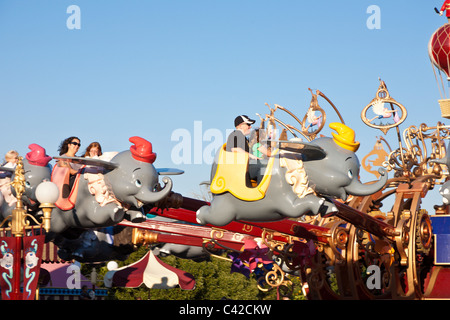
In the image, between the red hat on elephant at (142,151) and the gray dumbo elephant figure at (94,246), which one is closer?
the red hat on elephant at (142,151)

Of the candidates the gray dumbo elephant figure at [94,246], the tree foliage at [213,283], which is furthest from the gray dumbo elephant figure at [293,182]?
the tree foliage at [213,283]

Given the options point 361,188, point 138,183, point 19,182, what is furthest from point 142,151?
point 361,188

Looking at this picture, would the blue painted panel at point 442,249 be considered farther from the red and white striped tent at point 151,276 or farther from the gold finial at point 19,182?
the gold finial at point 19,182

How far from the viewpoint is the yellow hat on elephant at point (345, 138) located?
23.8 ft

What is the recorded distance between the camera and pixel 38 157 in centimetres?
843

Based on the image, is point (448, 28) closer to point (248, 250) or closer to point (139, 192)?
point (248, 250)

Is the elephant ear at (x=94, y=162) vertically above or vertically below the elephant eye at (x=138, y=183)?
above

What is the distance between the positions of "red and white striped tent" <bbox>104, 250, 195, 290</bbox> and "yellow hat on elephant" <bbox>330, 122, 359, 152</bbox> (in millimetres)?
10672

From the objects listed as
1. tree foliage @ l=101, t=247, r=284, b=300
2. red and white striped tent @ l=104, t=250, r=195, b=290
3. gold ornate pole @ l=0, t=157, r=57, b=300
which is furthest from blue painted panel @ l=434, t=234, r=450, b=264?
tree foliage @ l=101, t=247, r=284, b=300

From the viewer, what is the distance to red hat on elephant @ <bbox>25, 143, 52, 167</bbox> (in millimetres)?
8438

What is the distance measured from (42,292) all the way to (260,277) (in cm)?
609

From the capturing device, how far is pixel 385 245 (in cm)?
1266

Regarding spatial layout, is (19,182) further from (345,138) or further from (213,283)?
(213,283)
